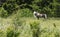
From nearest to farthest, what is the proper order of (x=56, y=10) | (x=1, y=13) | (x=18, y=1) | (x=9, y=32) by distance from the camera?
(x=9, y=32), (x=1, y=13), (x=56, y=10), (x=18, y=1)

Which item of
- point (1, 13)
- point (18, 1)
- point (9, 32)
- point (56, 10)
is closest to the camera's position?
point (9, 32)

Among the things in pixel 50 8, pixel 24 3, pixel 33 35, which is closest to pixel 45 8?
pixel 50 8

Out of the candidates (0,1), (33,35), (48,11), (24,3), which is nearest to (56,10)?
(48,11)

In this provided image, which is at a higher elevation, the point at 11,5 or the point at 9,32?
the point at 9,32

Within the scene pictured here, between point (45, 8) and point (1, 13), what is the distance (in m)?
4.50

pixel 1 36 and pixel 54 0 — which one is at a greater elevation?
pixel 1 36

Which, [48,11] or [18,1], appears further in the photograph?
[18,1]

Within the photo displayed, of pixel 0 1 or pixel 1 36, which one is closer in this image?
pixel 1 36

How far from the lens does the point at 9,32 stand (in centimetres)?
688

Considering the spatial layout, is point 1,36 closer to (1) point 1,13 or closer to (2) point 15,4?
(1) point 1,13

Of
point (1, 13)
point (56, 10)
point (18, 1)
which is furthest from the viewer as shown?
point (18, 1)

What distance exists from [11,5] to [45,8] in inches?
131

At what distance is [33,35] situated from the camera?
7.28 metres

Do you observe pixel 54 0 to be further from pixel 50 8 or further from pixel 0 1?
pixel 0 1
